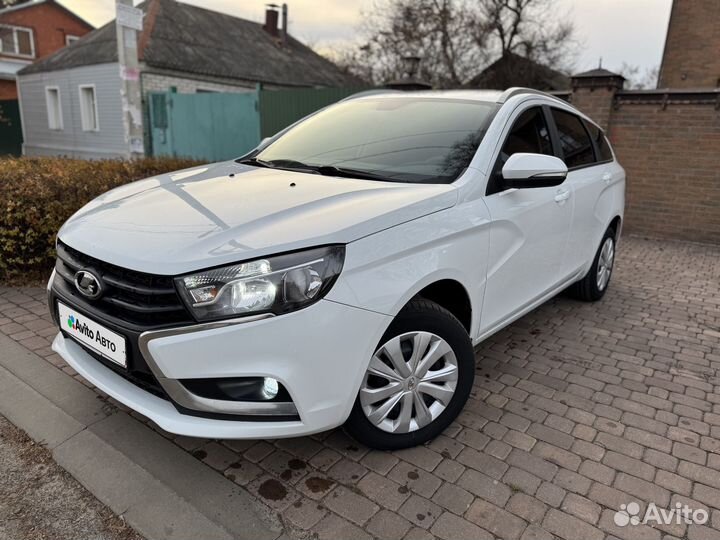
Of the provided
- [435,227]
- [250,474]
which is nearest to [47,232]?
[250,474]

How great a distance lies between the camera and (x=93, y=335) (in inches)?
89.0

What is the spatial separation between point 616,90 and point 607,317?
5116mm

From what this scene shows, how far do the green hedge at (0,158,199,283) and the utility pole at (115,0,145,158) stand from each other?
93.5 inches

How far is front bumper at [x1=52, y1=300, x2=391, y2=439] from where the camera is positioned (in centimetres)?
194

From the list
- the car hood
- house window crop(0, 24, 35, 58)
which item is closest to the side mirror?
the car hood

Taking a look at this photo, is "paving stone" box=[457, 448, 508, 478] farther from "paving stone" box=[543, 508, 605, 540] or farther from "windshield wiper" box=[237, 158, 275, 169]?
"windshield wiper" box=[237, 158, 275, 169]

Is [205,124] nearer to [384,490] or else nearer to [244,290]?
[244,290]

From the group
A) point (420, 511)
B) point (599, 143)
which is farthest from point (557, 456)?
point (599, 143)

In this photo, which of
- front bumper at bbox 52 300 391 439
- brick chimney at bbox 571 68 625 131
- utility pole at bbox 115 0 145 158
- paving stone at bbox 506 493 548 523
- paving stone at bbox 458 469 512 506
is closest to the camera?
front bumper at bbox 52 300 391 439

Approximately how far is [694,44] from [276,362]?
598 inches

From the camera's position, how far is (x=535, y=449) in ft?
8.57

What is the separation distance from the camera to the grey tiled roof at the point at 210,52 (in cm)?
1777

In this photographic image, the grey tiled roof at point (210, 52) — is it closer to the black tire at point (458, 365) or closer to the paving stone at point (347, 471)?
the black tire at point (458, 365)

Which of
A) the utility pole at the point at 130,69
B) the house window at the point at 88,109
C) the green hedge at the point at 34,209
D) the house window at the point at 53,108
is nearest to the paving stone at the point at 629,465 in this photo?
the green hedge at the point at 34,209
